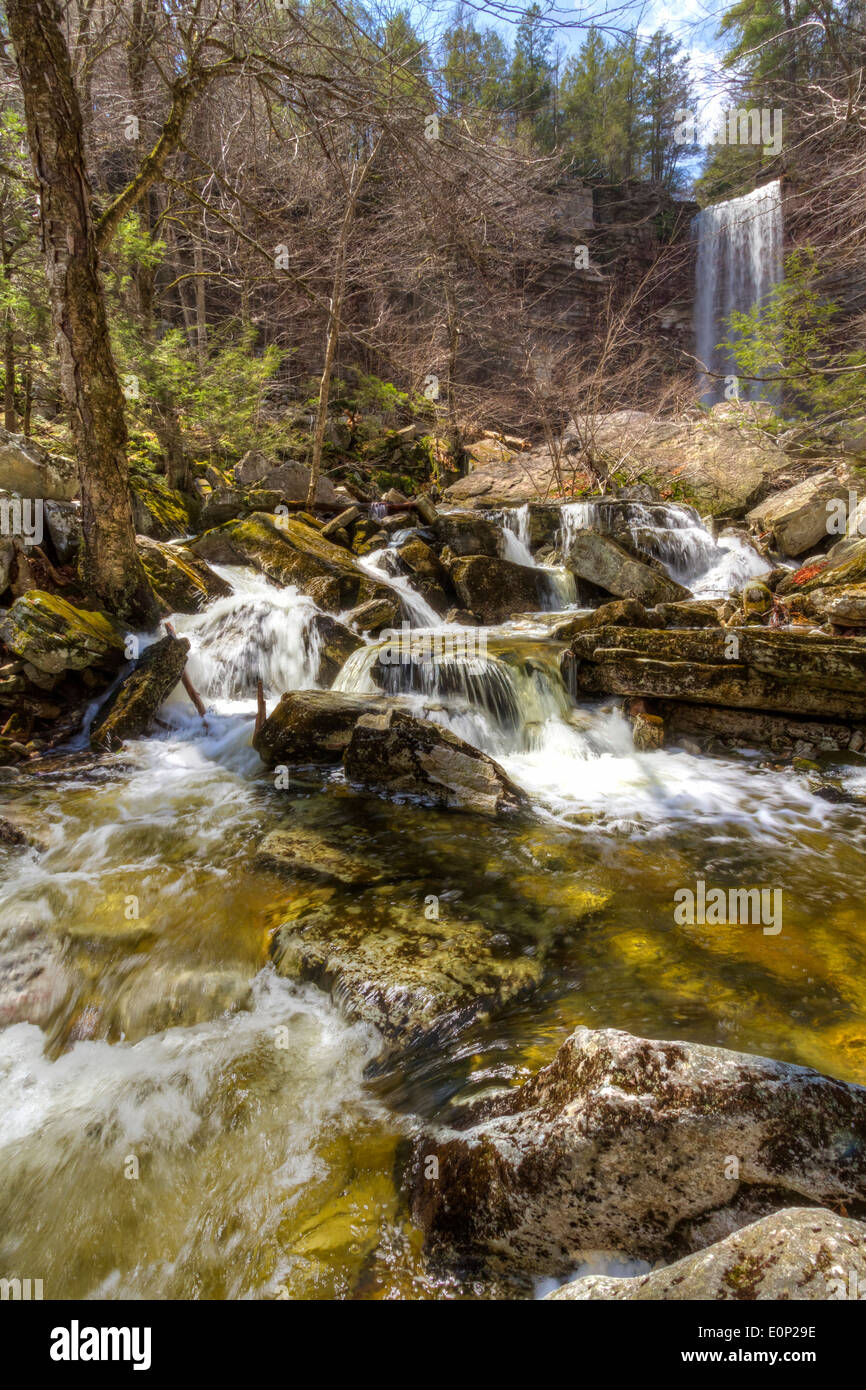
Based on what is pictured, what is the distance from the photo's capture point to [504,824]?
494cm

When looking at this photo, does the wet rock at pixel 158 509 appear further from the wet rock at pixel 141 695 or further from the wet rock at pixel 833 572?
the wet rock at pixel 833 572

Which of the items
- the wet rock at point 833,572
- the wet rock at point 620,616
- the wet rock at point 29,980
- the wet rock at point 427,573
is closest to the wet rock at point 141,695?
the wet rock at point 29,980

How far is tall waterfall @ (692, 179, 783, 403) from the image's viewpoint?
2248 centimetres

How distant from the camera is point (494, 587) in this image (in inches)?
394

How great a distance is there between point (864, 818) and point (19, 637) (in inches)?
288

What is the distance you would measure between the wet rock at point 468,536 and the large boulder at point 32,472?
5.90 metres

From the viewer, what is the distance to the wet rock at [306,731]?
5.86 meters

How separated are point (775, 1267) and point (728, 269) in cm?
3079

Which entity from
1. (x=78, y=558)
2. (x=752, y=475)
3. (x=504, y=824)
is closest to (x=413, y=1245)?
(x=504, y=824)

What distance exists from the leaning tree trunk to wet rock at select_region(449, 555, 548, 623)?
478 cm

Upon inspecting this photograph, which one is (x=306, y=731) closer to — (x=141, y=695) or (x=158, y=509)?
(x=141, y=695)
